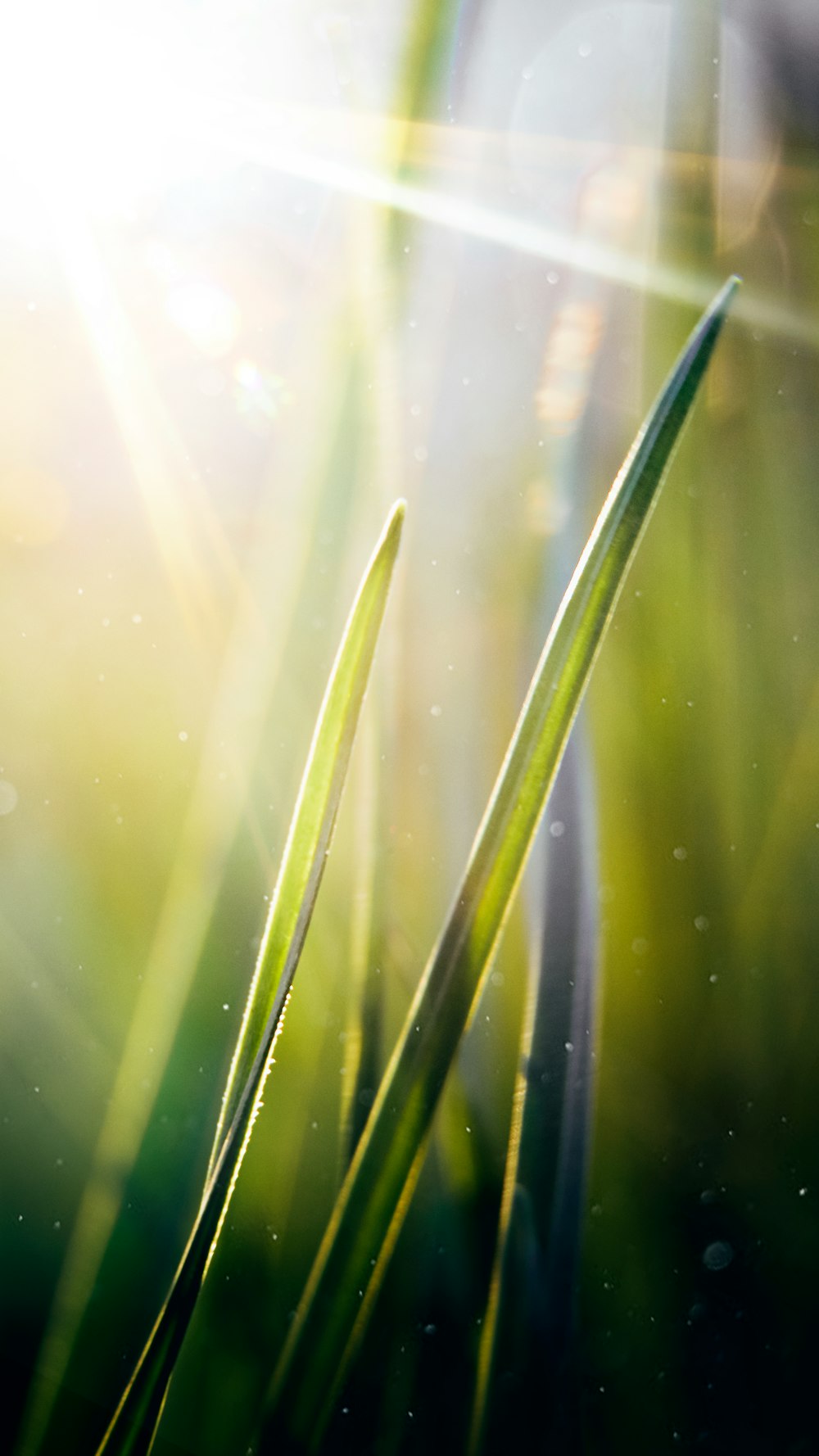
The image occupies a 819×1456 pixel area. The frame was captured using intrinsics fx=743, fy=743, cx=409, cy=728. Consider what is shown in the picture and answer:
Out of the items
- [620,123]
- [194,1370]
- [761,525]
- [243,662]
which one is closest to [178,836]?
[243,662]

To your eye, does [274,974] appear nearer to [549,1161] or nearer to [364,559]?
[549,1161]

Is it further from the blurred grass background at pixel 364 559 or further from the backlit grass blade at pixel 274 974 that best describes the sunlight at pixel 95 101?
the backlit grass blade at pixel 274 974

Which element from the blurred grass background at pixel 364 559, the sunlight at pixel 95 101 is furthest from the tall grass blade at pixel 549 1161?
the sunlight at pixel 95 101

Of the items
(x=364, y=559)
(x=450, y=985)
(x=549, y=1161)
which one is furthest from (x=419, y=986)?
(x=364, y=559)

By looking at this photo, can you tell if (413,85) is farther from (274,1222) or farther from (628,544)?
(274,1222)

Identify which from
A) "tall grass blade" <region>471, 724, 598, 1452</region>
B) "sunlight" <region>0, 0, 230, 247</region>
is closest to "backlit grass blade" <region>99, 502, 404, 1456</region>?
"tall grass blade" <region>471, 724, 598, 1452</region>

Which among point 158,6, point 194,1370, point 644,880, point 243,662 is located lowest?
point 194,1370

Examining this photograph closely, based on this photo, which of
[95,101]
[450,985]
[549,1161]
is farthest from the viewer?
[95,101]
